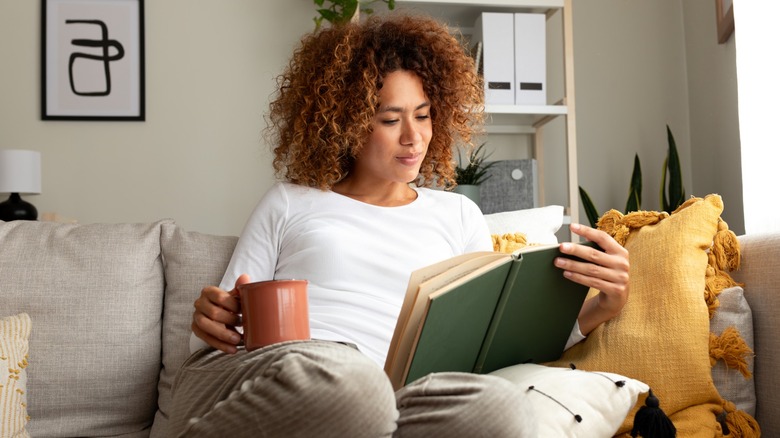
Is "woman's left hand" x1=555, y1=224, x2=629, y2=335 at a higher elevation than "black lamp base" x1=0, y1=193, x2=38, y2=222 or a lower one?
lower

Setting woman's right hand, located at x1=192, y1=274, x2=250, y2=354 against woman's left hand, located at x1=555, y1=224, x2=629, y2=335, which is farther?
woman's left hand, located at x1=555, y1=224, x2=629, y2=335

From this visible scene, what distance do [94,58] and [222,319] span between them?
8.00 feet

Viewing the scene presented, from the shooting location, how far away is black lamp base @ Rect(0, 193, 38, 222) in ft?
9.48

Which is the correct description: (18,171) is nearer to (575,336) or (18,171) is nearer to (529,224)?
(529,224)

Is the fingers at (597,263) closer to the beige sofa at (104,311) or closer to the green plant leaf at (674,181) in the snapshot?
the beige sofa at (104,311)

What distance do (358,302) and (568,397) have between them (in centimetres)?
40

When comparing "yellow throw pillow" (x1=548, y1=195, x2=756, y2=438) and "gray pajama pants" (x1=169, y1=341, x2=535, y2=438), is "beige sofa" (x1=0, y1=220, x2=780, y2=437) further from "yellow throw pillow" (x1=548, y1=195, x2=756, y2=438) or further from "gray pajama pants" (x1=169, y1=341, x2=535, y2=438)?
"gray pajama pants" (x1=169, y1=341, x2=535, y2=438)

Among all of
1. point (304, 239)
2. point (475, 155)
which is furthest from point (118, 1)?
point (304, 239)

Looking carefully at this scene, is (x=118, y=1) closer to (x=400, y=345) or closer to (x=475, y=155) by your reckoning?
(x=475, y=155)

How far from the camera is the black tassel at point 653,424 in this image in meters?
1.18

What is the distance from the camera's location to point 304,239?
1426 mm

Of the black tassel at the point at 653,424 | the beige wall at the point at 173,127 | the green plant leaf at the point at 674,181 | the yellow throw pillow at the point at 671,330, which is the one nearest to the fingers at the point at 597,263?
the yellow throw pillow at the point at 671,330

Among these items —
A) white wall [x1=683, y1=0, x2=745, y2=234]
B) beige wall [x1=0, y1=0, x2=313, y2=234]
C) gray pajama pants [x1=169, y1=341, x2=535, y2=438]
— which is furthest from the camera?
beige wall [x1=0, y1=0, x2=313, y2=234]

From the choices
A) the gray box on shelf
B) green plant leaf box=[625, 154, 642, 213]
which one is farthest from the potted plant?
green plant leaf box=[625, 154, 642, 213]
